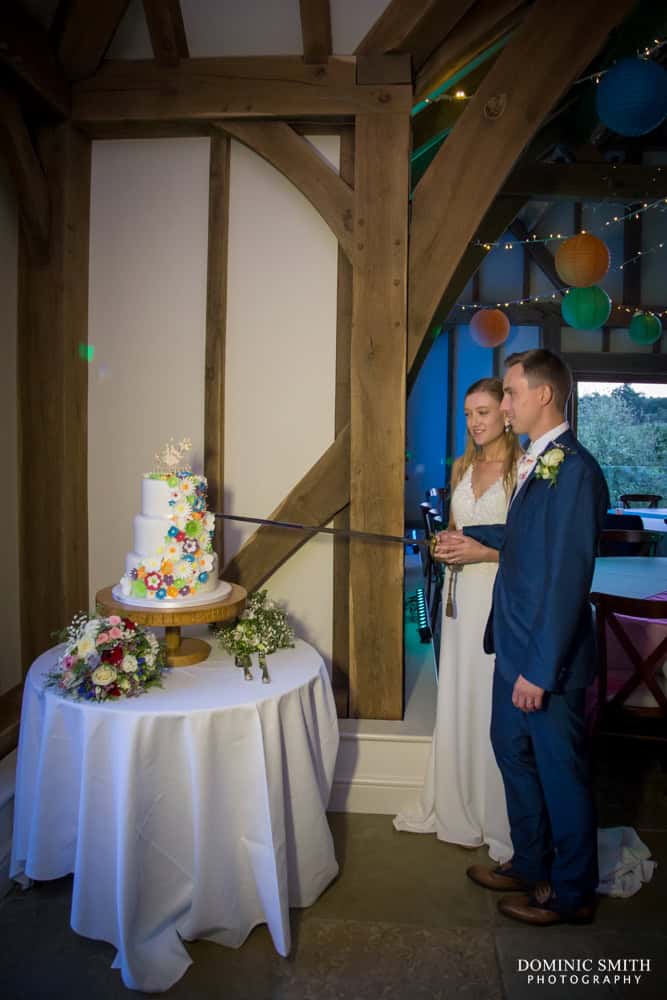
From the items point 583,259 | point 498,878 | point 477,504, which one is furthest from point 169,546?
point 583,259

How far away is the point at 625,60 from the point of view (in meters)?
3.79

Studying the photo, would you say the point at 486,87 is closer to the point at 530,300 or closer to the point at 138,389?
the point at 138,389

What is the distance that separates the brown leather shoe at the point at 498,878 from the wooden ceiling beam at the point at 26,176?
329cm

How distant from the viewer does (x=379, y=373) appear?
334 cm

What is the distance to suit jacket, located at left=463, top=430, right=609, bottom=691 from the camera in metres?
2.25

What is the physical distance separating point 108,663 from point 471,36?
3.00 m

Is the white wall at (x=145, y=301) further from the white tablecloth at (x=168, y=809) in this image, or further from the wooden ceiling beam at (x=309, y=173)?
the white tablecloth at (x=168, y=809)

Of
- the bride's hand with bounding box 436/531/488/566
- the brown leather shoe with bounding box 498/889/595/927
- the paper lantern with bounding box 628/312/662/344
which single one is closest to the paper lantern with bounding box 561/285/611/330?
the paper lantern with bounding box 628/312/662/344

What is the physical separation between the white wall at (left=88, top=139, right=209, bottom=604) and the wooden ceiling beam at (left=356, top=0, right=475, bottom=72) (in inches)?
37.3

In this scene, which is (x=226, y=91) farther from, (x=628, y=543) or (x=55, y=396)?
(x=628, y=543)

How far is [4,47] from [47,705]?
256 centimetres

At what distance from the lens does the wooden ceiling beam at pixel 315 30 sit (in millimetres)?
3160

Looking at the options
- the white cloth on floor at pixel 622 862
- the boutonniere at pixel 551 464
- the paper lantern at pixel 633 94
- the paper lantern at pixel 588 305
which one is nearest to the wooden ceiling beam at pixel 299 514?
the boutonniere at pixel 551 464

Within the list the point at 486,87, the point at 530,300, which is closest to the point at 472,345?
the point at 530,300
